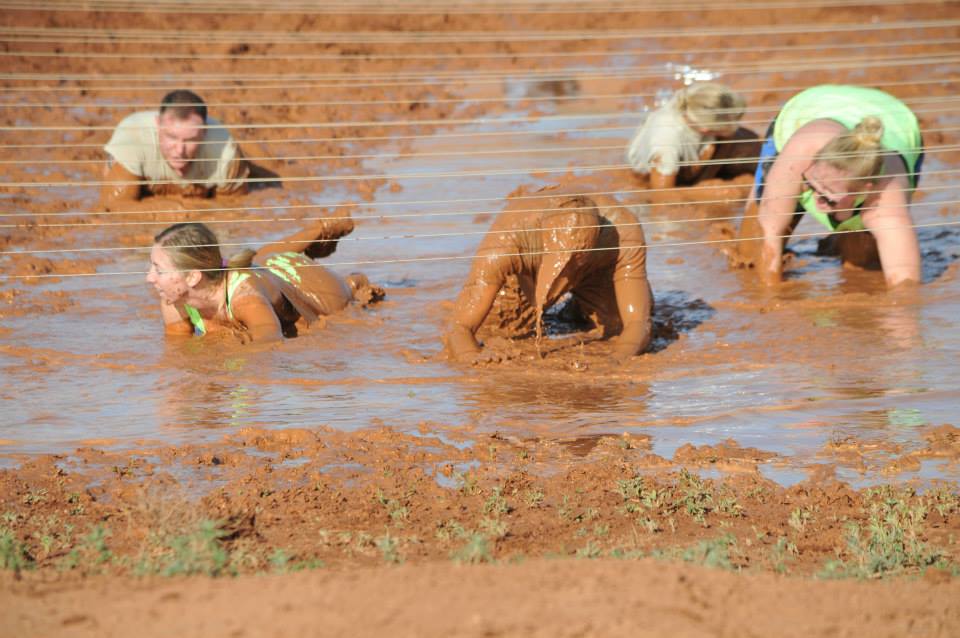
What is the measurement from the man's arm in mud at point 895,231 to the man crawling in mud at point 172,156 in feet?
16.9

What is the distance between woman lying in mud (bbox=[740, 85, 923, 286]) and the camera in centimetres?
813

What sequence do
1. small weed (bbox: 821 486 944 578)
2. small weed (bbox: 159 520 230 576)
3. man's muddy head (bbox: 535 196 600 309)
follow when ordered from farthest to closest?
1. man's muddy head (bbox: 535 196 600 309)
2. small weed (bbox: 821 486 944 578)
3. small weed (bbox: 159 520 230 576)

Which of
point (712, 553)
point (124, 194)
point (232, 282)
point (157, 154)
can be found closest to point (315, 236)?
point (232, 282)

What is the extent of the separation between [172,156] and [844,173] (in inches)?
218

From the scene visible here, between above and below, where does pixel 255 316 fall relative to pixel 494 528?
above

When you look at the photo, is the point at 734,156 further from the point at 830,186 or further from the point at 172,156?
the point at 172,156

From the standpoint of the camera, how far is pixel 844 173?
8.11 metres

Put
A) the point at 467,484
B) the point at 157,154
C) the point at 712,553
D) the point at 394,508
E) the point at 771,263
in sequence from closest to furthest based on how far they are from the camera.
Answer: the point at 712,553 → the point at 394,508 → the point at 467,484 → the point at 771,263 → the point at 157,154

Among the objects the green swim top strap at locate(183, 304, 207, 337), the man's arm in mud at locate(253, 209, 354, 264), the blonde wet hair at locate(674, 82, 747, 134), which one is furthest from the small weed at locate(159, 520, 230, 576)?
the blonde wet hair at locate(674, 82, 747, 134)

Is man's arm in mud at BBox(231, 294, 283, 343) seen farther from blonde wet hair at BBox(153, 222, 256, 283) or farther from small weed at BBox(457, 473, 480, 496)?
small weed at BBox(457, 473, 480, 496)

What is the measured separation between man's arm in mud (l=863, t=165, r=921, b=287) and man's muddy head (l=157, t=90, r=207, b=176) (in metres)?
5.30

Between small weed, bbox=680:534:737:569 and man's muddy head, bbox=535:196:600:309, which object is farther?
man's muddy head, bbox=535:196:600:309

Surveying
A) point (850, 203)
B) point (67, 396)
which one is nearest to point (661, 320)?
point (850, 203)

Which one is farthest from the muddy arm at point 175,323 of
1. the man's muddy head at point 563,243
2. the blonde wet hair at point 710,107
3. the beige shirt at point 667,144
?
the blonde wet hair at point 710,107
